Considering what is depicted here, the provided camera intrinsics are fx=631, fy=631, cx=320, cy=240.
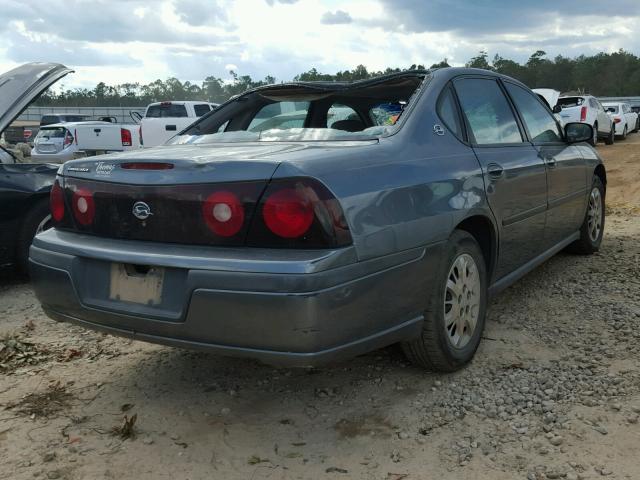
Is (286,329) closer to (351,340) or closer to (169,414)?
(351,340)

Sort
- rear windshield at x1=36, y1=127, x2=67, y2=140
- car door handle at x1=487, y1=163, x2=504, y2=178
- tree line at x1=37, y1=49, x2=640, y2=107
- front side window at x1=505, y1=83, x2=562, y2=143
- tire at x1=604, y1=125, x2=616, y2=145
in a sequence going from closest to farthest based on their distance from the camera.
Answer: car door handle at x1=487, y1=163, x2=504, y2=178, front side window at x1=505, y1=83, x2=562, y2=143, rear windshield at x1=36, y1=127, x2=67, y2=140, tire at x1=604, y1=125, x2=616, y2=145, tree line at x1=37, y1=49, x2=640, y2=107

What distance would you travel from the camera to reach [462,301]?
322cm

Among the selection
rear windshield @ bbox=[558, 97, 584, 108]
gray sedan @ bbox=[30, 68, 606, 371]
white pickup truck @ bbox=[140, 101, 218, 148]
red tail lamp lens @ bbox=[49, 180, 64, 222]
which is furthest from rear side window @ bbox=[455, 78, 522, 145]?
rear windshield @ bbox=[558, 97, 584, 108]

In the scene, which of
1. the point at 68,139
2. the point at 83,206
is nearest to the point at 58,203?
the point at 83,206

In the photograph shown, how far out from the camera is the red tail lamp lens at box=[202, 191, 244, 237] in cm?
247

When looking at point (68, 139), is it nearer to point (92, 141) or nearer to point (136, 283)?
point (92, 141)

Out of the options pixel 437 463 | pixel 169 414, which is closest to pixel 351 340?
pixel 437 463

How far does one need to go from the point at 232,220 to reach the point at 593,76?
247 ft

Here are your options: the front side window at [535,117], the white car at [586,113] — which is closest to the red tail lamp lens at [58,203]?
the front side window at [535,117]

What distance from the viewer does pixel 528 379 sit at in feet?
10.3

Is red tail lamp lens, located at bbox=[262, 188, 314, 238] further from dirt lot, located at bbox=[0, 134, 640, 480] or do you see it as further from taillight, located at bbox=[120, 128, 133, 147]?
taillight, located at bbox=[120, 128, 133, 147]

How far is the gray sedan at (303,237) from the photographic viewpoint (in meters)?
2.39

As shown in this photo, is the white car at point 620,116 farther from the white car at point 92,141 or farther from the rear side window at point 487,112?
the rear side window at point 487,112

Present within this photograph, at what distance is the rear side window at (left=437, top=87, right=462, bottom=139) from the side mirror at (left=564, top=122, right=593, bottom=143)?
1.68 meters
